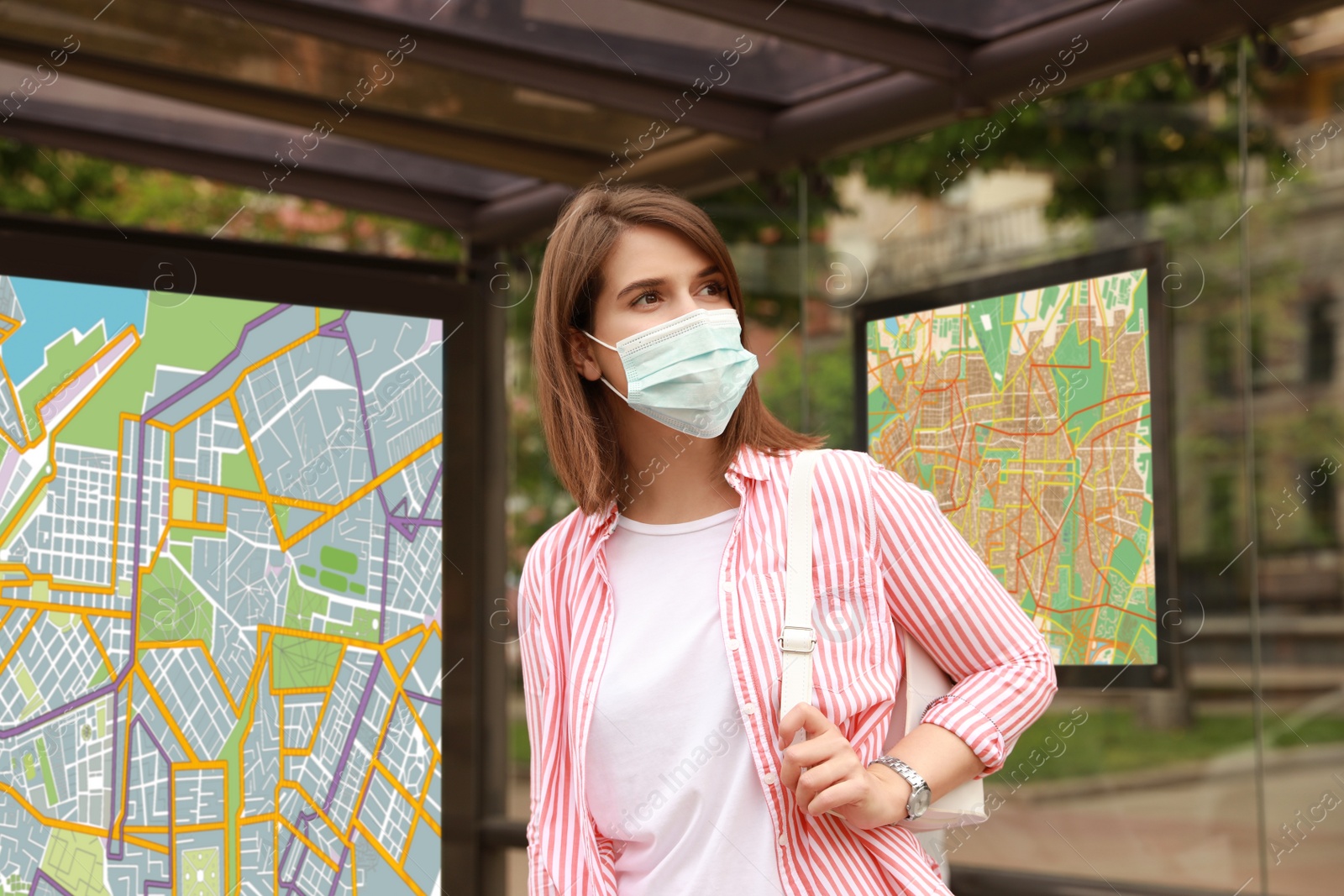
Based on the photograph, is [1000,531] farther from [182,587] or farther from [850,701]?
[182,587]

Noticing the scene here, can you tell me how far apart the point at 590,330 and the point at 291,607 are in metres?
1.15

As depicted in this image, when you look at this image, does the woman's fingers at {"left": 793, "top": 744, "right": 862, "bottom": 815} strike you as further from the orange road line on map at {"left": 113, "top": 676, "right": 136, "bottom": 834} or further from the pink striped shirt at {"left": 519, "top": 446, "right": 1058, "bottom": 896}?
the orange road line on map at {"left": 113, "top": 676, "right": 136, "bottom": 834}

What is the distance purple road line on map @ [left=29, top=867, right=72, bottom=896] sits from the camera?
250 cm

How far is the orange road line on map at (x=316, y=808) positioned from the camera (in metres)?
2.79

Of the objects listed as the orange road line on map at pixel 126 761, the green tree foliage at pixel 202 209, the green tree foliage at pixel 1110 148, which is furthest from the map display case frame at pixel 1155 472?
the green tree foliage at pixel 202 209

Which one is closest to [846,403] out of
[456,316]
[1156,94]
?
[456,316]

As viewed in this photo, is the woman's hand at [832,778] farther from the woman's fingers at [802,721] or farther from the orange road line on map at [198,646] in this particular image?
the orange road line on map at [198,646]

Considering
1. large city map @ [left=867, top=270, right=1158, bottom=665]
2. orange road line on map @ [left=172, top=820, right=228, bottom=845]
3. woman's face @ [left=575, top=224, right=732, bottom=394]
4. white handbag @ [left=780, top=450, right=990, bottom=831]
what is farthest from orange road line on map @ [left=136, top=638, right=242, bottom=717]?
large city map @ [left=867, top=270, right=1158, bottom=665]

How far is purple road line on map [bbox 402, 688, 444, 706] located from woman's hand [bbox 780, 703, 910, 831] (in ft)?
4.99

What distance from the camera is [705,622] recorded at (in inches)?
71.6

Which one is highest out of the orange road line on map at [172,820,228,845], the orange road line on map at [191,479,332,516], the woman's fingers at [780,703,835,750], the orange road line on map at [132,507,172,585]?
the orange road line on map at [191,479,332,516]

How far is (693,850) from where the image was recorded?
175 cm

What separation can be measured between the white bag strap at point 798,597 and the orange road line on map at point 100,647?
1533 mm

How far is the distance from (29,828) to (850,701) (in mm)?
1724
